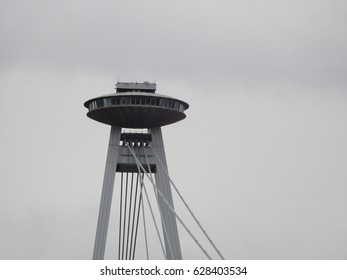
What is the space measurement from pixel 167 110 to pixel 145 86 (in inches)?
186

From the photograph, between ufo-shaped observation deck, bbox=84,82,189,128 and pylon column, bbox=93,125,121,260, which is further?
ufo-shaped observation deck, bbox=84,82,189,128

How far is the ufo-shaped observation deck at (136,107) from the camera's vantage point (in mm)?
78625

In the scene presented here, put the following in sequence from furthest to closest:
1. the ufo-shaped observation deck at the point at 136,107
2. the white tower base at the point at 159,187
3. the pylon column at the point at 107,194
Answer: the ufo-shaped observation deck at the point at 136,107 → the white tower base at the point at 159,187 → the pylon column at the point at 107,194

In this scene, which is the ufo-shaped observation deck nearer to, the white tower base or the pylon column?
the white tower base

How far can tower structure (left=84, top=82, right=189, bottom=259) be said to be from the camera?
258 ft

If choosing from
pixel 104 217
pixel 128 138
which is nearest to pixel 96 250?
pixel 104 217

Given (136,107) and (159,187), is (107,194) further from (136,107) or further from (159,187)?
(136,107)

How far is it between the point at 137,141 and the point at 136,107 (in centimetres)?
679

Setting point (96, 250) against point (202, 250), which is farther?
point (96, 250)

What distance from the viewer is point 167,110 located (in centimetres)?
8000

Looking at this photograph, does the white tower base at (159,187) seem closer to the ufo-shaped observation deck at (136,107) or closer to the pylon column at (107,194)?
the pylon column at (107,194)
